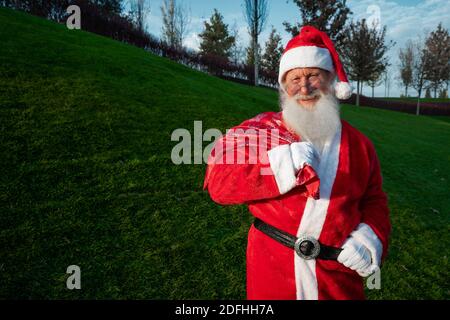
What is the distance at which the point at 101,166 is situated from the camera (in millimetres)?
3775

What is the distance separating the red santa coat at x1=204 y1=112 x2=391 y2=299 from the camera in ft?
4.29

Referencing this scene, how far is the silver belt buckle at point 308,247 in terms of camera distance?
4.44 ft

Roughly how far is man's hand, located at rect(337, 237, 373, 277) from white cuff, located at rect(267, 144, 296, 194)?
1.49ft

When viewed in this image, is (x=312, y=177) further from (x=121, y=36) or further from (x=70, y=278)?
(x=121, y=36)

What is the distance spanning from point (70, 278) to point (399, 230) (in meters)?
4.23

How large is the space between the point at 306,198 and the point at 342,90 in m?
0.77

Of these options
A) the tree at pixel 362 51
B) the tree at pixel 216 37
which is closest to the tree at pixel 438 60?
the tree at pixel 362 51

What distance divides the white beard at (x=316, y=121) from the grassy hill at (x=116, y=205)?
5.91ft

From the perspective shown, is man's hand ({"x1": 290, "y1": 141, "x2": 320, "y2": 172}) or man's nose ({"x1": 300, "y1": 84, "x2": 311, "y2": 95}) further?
man's nose ({"x1": 300, "y1": 84, "x2": 311, "y2": 95})

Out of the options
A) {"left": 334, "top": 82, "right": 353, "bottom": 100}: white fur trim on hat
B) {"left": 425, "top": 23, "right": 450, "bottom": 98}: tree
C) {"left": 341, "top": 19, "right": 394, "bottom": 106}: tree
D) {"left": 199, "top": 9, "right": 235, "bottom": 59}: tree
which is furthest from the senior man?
{"left": 199, "top": 9, "right": 235, "bottom": 59}: tree

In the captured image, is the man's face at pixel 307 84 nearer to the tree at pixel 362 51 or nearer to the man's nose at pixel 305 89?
the man's nose at pixel 305 89

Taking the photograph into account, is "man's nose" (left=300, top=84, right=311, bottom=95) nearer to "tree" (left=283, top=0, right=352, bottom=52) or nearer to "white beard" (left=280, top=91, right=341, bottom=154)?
"white beard" (left=280, top=91, right=341, bottom=154)

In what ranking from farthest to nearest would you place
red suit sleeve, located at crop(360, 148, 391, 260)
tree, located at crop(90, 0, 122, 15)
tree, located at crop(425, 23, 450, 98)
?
1. tree, located at crop(425, 23, 450, 98)
2. tree, located at crop(90, 0, 122, 15)
3. red suit sleeve, located at crop(360, 148, 391, 260)
